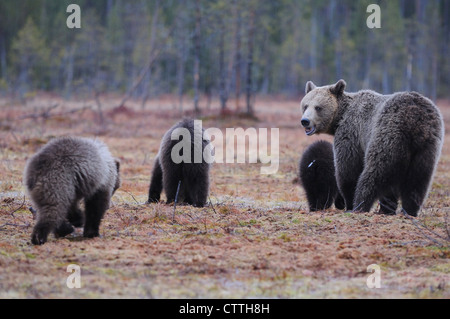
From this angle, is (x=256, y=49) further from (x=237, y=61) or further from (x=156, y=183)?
(x=156, y=183)

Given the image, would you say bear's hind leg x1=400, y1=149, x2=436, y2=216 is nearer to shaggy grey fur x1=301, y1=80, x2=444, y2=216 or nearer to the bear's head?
shaggy grey fur x1=301, y1=80, x2=444, y2=216

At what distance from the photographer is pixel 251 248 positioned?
714cm

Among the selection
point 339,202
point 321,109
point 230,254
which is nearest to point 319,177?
point 339,202

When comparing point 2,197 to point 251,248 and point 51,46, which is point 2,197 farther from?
point 51,46

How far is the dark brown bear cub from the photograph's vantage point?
10.9 meters

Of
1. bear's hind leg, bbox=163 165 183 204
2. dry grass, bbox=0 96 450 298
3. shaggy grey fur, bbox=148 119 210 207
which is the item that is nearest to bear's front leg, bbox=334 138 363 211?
dry grass, bbox=0 96 450 298

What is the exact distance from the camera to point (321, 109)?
395 inches

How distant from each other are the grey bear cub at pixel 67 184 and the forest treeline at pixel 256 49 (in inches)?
1930

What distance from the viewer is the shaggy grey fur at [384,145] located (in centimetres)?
868

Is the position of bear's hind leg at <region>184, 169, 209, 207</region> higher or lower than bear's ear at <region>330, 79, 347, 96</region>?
lower

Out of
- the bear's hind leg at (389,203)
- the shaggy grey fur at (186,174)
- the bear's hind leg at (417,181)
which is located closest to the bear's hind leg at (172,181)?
the shaggy grey fur at (186,174)

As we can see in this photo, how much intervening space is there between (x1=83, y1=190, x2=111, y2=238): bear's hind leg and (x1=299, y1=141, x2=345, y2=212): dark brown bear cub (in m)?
4.41

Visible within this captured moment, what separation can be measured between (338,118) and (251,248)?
3.81m
